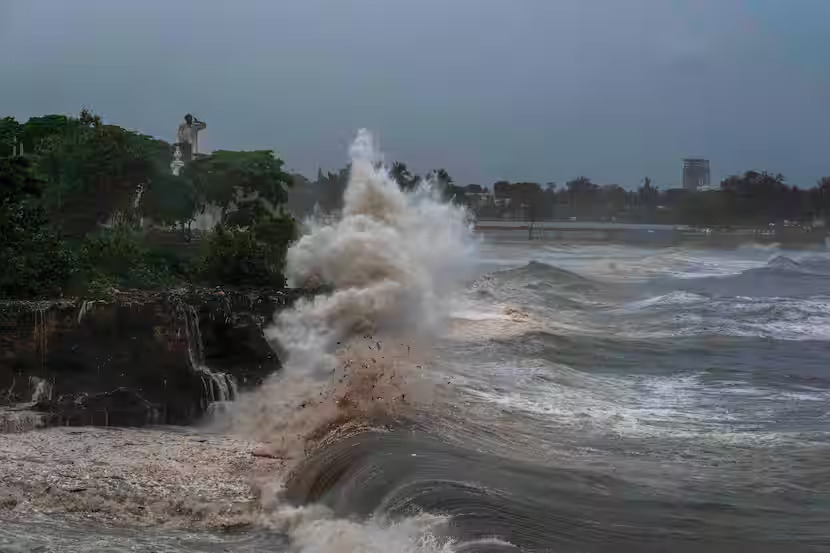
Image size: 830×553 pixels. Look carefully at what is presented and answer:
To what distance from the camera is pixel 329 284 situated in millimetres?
22406

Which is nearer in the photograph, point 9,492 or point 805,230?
point 9,492

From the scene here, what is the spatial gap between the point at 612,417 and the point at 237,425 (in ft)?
17.5

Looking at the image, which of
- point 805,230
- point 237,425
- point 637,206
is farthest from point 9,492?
point 637,206

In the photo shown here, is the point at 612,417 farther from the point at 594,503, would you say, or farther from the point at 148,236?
the point at 148,236

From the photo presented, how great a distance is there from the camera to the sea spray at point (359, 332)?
9.15 metres

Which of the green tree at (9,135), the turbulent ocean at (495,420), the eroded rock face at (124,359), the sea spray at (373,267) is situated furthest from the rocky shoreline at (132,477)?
the green tree at (9,135)

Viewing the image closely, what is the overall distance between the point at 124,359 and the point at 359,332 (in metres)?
5.90

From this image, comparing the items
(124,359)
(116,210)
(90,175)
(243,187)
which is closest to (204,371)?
(124,359)

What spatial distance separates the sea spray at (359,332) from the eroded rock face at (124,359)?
87cm

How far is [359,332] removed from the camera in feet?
67.6

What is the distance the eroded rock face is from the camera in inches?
581

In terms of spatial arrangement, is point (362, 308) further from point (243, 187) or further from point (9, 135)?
point (9, 135)

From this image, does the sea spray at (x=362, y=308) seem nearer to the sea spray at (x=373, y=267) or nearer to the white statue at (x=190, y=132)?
the sea spray at (x=373, y=267)

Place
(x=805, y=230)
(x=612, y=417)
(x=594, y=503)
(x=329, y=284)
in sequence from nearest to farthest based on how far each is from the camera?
(x=594, y=503) → (x=612, y=417) → (x=329, y=284) → (x=805, y=230)
